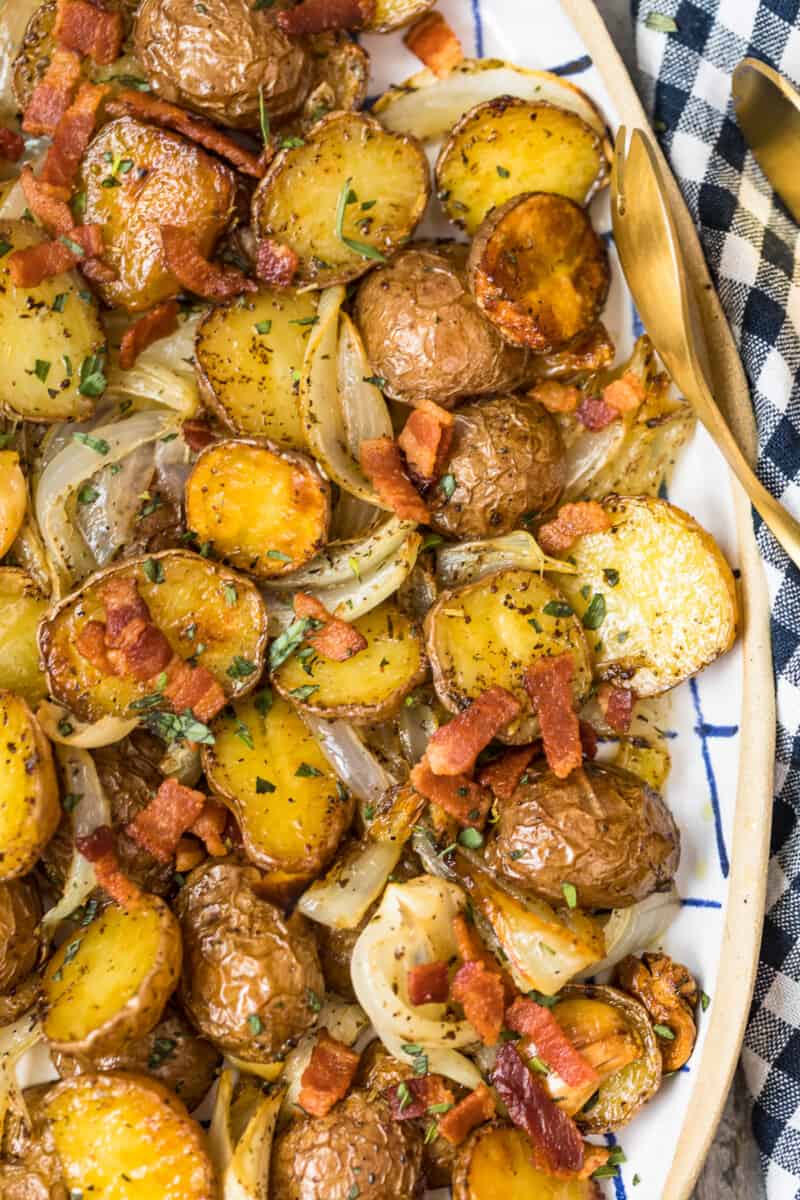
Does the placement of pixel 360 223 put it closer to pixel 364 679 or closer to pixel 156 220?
pixel 156 220

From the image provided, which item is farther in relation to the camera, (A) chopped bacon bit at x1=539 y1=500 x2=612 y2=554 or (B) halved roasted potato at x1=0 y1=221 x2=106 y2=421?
(A) chopped bacon bit at x1=539 y1=500 x2=612 y2=554

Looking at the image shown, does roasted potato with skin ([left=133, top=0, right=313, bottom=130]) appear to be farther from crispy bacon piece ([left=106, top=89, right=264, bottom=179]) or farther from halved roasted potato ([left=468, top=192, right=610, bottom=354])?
halved roasted potato ([left=468, top=192, right=610, bottom=354])

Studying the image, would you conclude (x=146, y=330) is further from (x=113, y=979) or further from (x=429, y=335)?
(x=113, y=979)

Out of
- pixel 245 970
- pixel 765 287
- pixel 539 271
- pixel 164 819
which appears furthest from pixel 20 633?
pixel 765 287

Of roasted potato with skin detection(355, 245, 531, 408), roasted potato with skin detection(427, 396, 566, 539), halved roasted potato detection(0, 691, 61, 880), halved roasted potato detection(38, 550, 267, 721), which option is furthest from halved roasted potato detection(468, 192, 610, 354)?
halved roasted potato detection(0, 691, 61, 880)

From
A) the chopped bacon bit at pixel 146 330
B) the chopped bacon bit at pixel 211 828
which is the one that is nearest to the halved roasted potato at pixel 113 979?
the chopped bacon bit at pixel 211 828

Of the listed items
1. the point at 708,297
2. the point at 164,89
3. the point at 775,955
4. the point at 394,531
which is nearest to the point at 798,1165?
the point at 775,955
